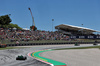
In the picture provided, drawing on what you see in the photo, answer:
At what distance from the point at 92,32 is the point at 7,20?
50.9m

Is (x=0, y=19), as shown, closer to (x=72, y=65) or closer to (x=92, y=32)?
(x=92, y=32)

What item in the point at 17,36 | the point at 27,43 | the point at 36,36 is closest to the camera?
the point at 27,43

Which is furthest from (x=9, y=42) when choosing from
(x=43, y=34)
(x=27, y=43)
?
(x=43, y=34)

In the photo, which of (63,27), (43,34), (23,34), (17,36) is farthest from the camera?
(63,27)

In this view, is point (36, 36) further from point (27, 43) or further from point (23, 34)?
point (27, 43)

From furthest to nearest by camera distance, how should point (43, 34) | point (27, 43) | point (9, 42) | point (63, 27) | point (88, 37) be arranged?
point (63, 27), point (88, 37), point (43, 34), point (27, 43), point (9, 42)

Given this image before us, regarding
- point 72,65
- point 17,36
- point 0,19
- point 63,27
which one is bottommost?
point 72,65

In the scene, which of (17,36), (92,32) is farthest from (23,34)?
(92,32)

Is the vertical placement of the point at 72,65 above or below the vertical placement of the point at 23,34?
below

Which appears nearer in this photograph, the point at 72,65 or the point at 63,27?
the point at 72,65

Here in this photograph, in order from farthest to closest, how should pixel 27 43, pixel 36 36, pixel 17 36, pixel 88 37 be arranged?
pixel 88 37, pixel 36 36, pixel 17 36, pixel 27 43

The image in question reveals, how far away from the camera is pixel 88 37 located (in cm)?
7606

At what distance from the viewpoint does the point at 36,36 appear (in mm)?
52875

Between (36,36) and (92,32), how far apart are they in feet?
149
